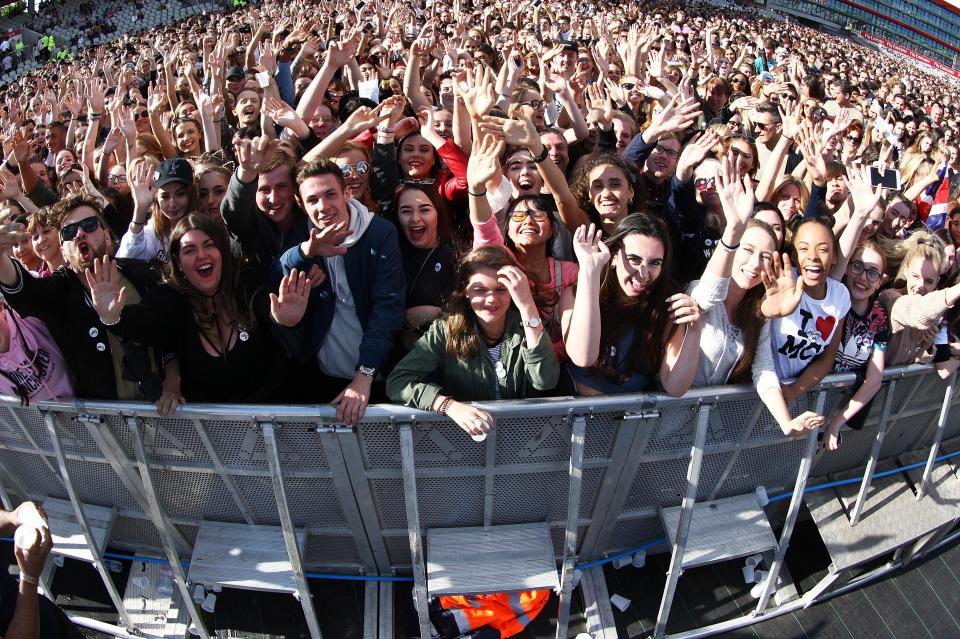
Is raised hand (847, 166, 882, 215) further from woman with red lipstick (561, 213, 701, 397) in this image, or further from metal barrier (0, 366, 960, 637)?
woman with red lipstick (561, 213, 701, 397)

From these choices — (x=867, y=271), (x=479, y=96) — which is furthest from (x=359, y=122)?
(x=867, y=271)

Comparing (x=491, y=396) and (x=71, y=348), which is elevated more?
(x=71, y=348)

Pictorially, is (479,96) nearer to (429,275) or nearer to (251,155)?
→ (429,275)

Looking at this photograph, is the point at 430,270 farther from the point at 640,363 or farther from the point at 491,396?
the point at 640,363

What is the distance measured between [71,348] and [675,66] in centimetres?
948

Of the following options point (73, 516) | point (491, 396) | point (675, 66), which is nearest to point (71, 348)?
point (73, 516)

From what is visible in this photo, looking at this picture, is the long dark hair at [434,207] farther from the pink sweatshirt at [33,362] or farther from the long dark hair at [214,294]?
the pink sweatshirt at [33,362]

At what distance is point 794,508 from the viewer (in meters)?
3.12

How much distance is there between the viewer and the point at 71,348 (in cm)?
269

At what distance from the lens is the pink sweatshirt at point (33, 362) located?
2.60 meters

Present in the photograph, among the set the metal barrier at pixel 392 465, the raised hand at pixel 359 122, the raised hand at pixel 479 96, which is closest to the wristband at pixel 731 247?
the metal barrier at pixel 392 465

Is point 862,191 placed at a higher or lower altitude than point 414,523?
higher

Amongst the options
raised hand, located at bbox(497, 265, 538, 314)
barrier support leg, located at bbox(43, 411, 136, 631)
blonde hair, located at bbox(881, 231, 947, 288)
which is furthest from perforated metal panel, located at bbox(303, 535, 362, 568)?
blonde hair, located at bbox(881, 231, 947, 288)

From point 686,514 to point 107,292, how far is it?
9.44ft
